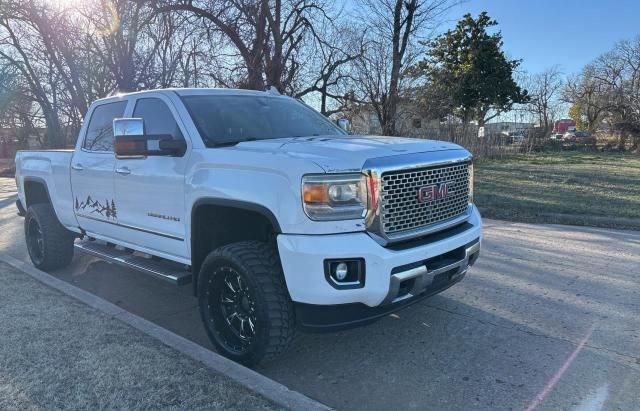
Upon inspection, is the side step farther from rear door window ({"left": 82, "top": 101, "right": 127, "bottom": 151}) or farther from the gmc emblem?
the gmc emblem

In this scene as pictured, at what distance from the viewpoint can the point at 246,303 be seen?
3.50 m

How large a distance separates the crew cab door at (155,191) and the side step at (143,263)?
0.15m

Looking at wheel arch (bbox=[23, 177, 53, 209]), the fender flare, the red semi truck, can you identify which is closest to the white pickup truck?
the fender flare

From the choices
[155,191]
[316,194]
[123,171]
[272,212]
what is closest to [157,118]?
[123,171]

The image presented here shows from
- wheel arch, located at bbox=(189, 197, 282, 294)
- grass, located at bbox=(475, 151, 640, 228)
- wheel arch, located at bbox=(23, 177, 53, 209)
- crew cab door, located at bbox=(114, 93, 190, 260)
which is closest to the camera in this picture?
wheel arch, located at bbox=(189, 197, 282, 294)

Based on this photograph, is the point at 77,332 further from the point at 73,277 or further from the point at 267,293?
the point at 73,277

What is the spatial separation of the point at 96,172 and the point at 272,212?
2681mm

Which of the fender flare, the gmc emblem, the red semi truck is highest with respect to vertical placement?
the red semi truck

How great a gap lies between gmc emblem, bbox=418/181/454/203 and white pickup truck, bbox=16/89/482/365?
0.01 metres

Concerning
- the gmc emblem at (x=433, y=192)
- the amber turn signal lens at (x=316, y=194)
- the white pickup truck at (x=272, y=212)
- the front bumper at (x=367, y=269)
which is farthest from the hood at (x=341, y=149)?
the front bumper at (x=367, y=269)

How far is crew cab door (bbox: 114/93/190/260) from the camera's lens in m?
4.00

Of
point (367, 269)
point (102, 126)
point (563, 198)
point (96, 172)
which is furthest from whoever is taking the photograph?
point (563, 198)

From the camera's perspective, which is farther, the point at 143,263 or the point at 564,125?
the point at 564,125

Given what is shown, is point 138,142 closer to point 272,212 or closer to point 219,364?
point 272,212
